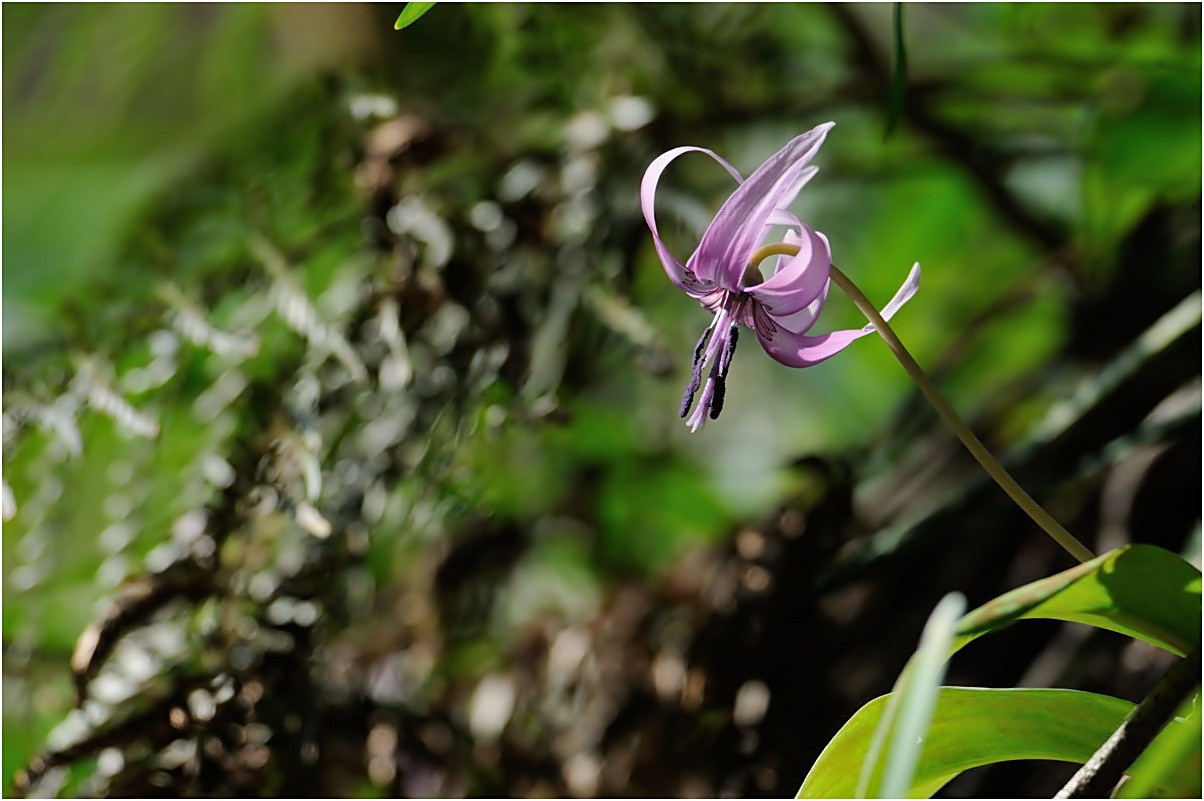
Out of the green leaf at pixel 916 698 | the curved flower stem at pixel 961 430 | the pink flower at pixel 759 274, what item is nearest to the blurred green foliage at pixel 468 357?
the pink flower at pixel 759 274

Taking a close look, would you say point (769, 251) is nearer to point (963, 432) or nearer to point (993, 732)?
A: point (963, 432)

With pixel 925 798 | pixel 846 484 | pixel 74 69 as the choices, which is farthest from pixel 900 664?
pixel 74 69

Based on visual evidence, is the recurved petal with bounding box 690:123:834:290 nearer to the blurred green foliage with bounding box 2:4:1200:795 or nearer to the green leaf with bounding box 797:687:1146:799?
the green leaf with bounding box 797:687:1146:799

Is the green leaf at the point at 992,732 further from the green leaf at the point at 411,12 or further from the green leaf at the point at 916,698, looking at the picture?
the green leaf at the point at 411,12

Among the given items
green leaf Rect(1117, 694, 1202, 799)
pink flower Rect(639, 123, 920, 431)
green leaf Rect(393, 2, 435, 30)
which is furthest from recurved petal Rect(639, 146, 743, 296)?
green leaf Rect(1117, 694, 1202, 799)

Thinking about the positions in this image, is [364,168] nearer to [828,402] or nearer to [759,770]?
[759,770]

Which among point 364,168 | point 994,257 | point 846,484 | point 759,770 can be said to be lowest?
point 994,257
